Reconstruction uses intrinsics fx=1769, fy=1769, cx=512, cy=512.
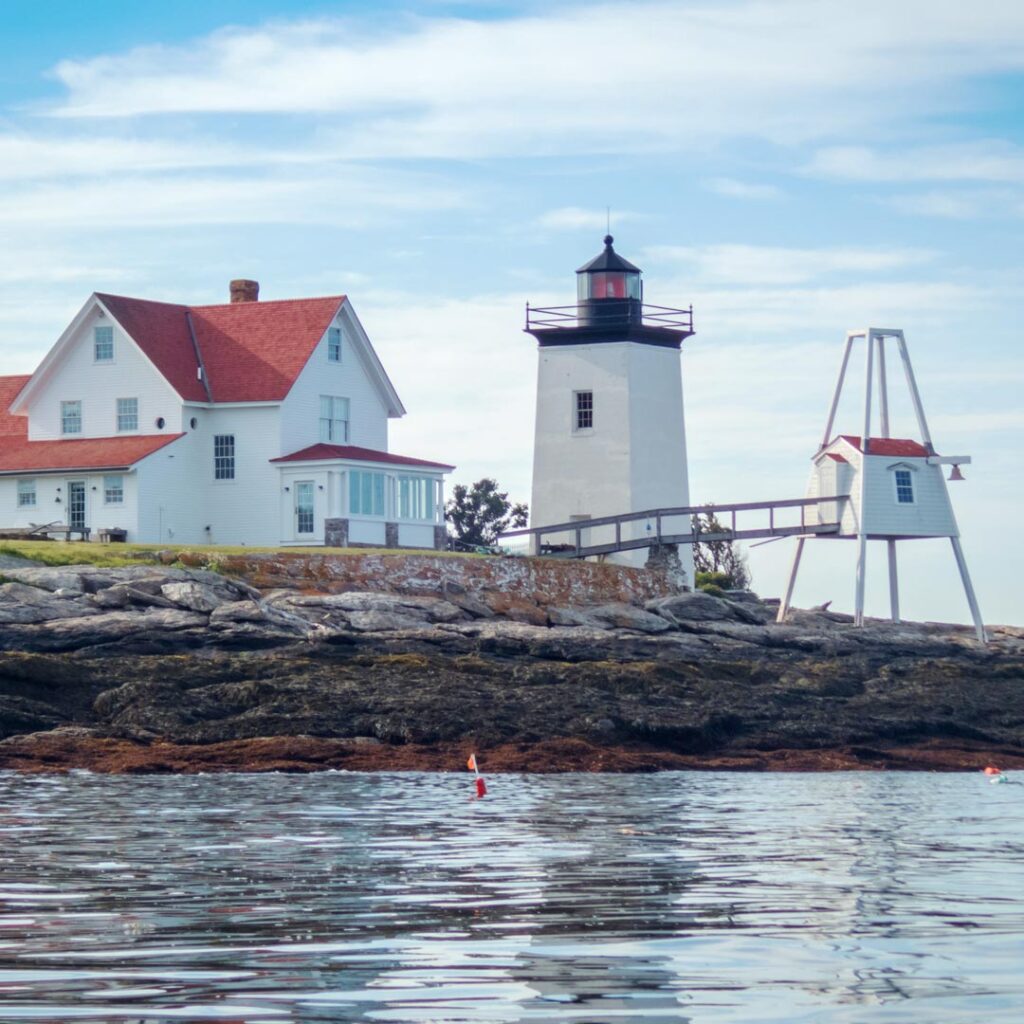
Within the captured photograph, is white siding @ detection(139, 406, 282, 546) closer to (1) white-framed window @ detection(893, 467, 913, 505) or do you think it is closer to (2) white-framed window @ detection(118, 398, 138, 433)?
(2) white-framed window @ detection(118, 398, 138, 433)

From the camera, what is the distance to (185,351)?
48156 millimetres

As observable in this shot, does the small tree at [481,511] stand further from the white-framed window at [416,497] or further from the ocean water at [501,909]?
the ocean water at [501,909]

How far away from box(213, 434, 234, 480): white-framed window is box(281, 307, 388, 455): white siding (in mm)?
1515

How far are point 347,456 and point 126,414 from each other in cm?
641

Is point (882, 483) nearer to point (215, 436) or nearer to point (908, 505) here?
point (908, 505)

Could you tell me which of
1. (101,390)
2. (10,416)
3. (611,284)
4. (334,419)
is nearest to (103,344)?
(101,390)

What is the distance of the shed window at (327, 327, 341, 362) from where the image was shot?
158 feet

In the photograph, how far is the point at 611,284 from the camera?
48.3 metres

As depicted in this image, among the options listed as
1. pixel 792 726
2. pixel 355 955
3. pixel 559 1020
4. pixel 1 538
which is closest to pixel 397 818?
pixel 355 955

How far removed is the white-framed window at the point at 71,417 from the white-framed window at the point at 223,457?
13.4 ft

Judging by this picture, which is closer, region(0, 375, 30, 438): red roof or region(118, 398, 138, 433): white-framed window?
region(118, 398, 138, 433): white-framed window

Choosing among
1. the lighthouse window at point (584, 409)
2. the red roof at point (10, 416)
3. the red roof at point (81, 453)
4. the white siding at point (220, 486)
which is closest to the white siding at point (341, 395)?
the white siding at point (220, 486)

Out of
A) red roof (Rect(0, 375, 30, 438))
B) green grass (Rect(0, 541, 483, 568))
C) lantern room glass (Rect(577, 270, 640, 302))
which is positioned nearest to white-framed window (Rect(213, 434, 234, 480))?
red roof (Rect(0, 375, 30, 438))

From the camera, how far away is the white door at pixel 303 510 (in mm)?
45062
